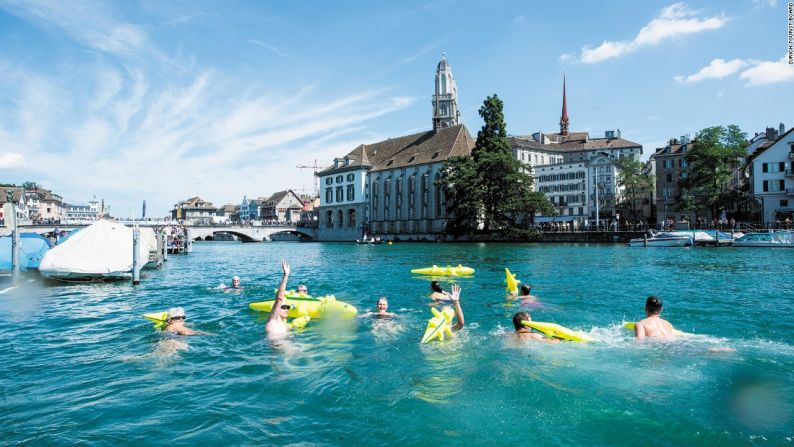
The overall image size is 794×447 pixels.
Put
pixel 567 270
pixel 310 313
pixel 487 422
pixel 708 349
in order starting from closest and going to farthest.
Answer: pixel 487 422 < pixel 708 349 < pixel 310 313 < pixel 567 270

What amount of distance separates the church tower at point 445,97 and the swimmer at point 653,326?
11481 centimetres

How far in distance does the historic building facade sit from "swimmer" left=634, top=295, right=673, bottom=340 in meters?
77.9

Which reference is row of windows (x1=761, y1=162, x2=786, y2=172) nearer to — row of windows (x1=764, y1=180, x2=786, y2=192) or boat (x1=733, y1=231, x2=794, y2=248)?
row of windows (x1=764, y1=180, x2=786, y2=192)

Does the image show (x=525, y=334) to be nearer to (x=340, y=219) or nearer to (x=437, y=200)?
(x=437, y=200)

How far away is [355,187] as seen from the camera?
4299 inches

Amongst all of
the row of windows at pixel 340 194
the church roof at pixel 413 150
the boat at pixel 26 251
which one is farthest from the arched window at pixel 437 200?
the boat at pixel 26 251

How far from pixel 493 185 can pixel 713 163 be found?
27935 millimetres

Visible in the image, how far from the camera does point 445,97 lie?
124 meters

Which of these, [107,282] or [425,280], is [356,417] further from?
[107,282]

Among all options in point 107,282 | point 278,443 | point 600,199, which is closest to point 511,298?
point 278,443

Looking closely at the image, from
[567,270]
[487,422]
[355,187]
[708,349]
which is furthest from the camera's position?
[355,187]

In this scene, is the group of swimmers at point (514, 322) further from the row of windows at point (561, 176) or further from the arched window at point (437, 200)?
the row of windows at point (561, 176)

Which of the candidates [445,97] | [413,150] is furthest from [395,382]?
[445,97]

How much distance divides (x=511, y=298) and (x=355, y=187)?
9245 centimetres
